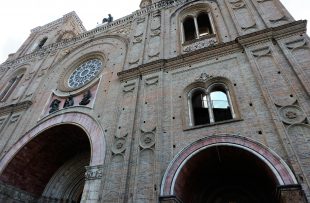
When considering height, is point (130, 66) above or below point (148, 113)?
above

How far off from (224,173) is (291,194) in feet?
8.33

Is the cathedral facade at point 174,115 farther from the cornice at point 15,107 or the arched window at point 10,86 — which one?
the arched window at point 10,86

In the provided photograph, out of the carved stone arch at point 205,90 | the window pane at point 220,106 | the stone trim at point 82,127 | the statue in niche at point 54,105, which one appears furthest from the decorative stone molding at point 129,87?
the statue in niche at point 54,105

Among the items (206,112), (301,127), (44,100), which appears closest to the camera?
(301,127)

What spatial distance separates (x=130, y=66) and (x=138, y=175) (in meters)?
5.69

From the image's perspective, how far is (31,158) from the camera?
11039 mm

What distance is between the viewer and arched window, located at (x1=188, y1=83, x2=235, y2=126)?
7.80 m

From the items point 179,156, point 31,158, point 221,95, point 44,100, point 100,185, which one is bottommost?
point 100,185

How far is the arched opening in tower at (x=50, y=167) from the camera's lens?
34.9ft

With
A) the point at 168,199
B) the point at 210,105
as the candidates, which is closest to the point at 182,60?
the point at 210,105

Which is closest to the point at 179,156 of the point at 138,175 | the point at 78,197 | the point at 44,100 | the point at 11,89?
the point at 138,175

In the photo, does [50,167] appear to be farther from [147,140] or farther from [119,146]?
[147,140]

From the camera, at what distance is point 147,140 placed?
26.2ft

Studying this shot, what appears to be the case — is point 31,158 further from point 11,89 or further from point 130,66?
point 11,89
